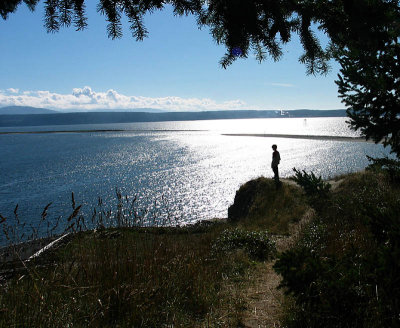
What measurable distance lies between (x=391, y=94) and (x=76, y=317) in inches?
316

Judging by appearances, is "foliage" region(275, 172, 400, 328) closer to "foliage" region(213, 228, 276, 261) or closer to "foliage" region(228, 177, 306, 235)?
"foliage" region(213, 228, 276, 261)

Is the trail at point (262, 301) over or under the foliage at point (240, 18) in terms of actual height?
under

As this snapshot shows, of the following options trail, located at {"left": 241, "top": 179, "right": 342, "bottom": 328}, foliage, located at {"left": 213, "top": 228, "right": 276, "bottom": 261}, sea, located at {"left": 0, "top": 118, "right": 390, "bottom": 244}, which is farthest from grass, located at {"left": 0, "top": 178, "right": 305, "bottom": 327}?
sea, located at {"left": 0, "top": 118, "right": 390, "bottom": 244}

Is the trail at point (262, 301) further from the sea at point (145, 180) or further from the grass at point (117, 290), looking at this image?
the sea at point (145, 180)

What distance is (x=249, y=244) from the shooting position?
31.0 ft

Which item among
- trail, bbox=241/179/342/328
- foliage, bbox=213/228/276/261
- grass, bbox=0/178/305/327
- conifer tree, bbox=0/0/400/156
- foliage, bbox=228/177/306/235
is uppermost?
conifer tree, bbox=0/0/400/156

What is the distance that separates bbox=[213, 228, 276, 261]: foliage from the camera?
28.7 ft

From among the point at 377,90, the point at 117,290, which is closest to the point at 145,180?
the point at 377,90

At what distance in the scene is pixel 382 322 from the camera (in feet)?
9.67

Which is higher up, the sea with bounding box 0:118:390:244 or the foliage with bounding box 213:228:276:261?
the foliage with bounding box 213:228:276:261

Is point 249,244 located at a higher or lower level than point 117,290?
lower

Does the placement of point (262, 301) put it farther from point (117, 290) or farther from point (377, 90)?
point (377, 90)

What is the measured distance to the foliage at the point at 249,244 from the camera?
8.74 metres

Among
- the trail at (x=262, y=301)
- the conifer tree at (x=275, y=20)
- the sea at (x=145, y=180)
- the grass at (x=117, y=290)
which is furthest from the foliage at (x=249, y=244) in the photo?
the sea at (x=145, y=180)
